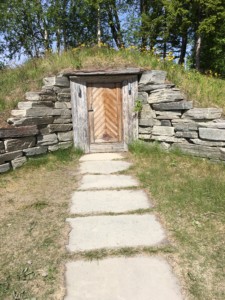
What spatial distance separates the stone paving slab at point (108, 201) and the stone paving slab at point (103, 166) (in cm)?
112

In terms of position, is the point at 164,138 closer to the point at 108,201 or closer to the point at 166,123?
the point at 166,123

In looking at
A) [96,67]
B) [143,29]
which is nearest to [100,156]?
[96,67]

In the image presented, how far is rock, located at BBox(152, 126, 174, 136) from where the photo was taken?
6828mm

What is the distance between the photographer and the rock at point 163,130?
683 centimetres

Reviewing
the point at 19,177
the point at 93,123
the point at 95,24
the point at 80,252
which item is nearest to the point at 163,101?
the point at 93,123

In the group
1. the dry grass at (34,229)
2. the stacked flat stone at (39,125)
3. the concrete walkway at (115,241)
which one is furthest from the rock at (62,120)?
the concrete walkway at (115,241)

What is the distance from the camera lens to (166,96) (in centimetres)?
671

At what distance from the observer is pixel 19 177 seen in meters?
5.70

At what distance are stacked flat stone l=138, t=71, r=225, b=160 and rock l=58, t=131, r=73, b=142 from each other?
1.88m

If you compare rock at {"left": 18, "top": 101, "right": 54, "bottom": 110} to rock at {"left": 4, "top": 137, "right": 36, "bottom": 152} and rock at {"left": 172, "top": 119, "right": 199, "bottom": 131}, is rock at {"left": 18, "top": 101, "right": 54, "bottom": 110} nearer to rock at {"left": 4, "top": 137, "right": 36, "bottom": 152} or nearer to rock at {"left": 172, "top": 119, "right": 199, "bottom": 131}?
rock at {"left": 4, "top": 137, "right": 36, "bottom": 152}

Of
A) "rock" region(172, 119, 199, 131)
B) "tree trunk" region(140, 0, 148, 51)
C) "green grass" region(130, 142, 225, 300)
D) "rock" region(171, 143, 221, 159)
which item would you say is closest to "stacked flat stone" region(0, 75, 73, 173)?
"green grass" region(130, 142, 225, 300)

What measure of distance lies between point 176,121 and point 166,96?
660mm

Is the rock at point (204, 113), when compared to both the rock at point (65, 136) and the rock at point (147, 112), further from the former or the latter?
the rock at point (65, 136)

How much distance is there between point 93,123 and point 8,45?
15574mm
